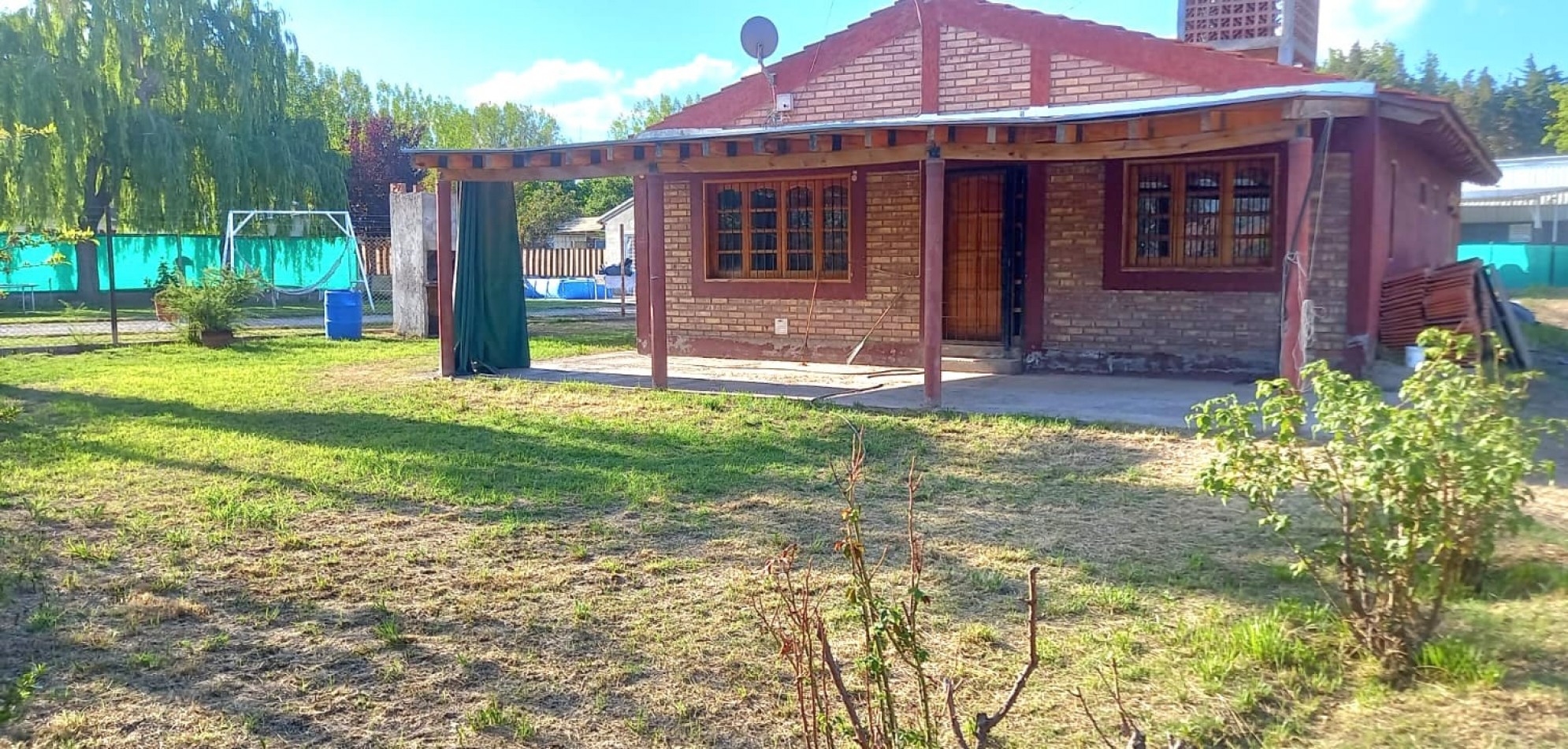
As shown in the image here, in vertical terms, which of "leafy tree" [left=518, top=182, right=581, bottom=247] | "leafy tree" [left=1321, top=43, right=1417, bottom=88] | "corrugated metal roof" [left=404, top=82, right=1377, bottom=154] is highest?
"leafy tree" [left=1321, top=43, right=1417, bottom=88]

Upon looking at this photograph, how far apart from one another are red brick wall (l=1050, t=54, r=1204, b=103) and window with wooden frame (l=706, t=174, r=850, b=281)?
260 centimetres

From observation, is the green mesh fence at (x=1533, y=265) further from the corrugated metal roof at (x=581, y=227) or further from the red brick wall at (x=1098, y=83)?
the corrugated metal roof at (x=581, y=227)

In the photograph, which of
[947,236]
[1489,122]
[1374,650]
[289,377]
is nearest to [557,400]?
[289,377]

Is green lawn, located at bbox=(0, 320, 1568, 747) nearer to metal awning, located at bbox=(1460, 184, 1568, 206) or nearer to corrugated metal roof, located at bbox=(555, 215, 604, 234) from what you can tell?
metal awning, located at bbox=(1460, 184, 1568, 206)

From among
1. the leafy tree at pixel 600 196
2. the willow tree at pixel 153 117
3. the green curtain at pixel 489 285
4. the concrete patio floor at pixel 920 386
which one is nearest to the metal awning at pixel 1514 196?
the concrete patio floor at pixel 920 386

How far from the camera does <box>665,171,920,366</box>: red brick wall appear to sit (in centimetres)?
1269

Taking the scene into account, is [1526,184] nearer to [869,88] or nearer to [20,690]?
[869,88]

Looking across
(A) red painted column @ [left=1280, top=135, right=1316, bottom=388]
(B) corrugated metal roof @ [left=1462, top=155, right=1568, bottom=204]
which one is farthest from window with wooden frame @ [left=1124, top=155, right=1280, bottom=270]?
(B) corrugated metal roof @ [left=1462, top=155, right=1568, bottom=204]

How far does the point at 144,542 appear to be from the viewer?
5.56 metres

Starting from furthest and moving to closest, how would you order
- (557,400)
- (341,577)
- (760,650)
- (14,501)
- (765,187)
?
(765,187)
(557,400)
(14,501)
(341,577)
(760,650)

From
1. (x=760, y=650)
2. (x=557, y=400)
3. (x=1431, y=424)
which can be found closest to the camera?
(x=1431, y=424)

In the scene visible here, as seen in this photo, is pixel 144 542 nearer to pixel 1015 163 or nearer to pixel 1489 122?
pixel 1015 163

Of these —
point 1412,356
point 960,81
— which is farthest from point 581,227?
point 1412,356

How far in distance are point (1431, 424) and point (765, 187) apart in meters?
10.4
